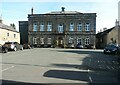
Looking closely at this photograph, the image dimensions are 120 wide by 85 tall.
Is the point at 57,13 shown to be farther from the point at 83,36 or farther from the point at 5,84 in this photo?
the point at 5,84

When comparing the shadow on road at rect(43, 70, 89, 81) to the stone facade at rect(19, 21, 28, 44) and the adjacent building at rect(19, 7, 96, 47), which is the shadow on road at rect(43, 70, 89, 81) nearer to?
the adjacent building at rect(19, 7, 96, 47)

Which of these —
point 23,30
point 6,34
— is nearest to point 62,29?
point 23,30

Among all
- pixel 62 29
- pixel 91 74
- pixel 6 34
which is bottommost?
pixel 91 74

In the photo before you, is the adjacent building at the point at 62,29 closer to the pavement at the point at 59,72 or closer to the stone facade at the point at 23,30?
the stone facade at the point at 23,30

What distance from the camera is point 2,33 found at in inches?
2509

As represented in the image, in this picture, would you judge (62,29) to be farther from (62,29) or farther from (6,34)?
(6,34)

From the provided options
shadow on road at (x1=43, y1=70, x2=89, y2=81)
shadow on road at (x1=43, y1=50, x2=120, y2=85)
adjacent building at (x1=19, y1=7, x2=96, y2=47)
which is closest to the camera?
shadow on road at (x1=43, y1=50, x2=120, y2=85)

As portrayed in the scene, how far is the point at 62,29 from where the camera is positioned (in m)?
81.9

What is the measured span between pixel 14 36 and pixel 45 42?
10.0m

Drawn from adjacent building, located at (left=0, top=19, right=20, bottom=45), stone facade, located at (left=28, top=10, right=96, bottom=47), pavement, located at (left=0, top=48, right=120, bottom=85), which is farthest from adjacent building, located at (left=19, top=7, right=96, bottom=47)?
pavement, located at (left=0, top=48, right=120, bottom=85)

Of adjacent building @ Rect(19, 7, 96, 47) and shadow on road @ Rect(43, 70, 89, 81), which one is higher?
adjacent building @ Rect(19, 7, 96, 47)

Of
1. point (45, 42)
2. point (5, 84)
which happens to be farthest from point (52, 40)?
point (5, 84)

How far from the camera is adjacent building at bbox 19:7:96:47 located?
80.3 metres

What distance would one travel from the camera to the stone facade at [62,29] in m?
80.3
